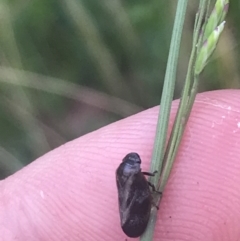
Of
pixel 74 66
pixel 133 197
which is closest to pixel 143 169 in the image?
pixel 133 197

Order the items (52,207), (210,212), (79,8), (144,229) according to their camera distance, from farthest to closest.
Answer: (79,8) → (52,207) → (210,212) → (144,229)

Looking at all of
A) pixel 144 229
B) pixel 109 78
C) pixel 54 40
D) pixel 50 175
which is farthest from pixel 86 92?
pixel 144 229

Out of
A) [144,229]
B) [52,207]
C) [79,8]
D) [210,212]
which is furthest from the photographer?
[79,8]

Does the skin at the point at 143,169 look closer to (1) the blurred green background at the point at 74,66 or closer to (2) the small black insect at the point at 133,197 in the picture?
(2) the small black insect at the point at 133,197

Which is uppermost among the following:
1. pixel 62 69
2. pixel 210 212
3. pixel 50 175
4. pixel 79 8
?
pixel 79 8

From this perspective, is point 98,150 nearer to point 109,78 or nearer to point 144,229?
point 144,229

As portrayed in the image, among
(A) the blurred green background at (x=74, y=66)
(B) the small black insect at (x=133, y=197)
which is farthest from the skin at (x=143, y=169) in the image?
(A) the blurred green background at (x=74, y=66)

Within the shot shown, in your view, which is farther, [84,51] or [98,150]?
[84,51]

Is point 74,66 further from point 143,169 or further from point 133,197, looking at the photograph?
point 133,197

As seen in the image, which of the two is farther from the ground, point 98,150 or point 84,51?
point 84,51
